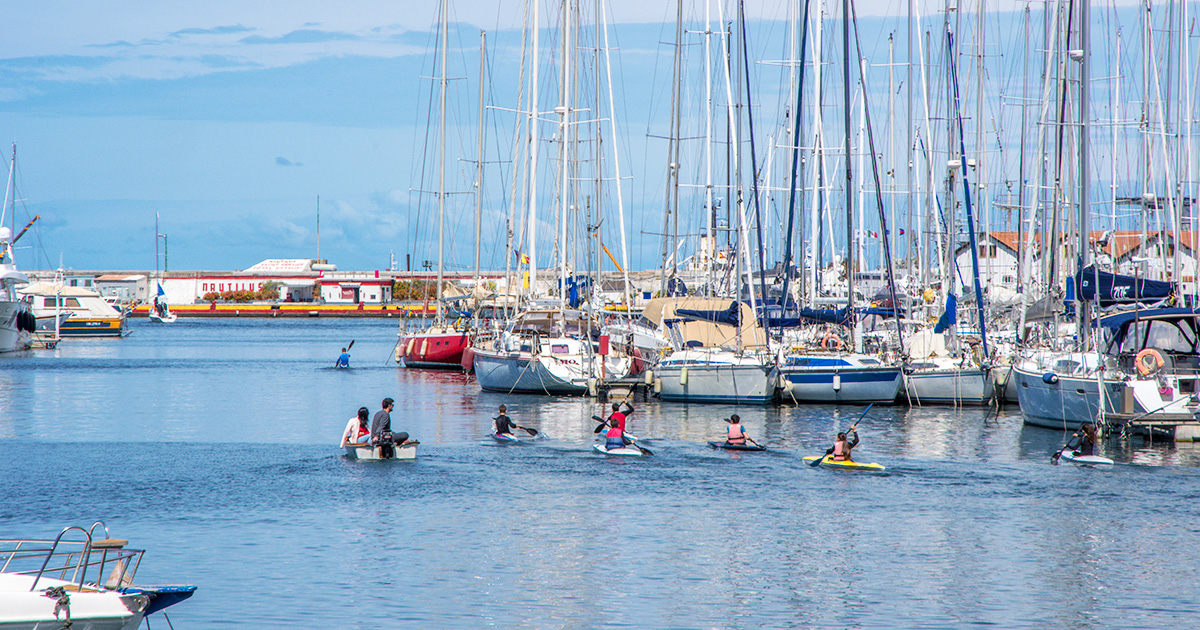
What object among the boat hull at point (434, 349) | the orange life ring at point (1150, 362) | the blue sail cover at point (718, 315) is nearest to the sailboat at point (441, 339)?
the boat hull at point (434, 349)

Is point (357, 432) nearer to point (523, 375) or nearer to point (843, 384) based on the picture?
point (523, 375)

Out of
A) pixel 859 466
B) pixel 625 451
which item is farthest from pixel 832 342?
pixel 859 466

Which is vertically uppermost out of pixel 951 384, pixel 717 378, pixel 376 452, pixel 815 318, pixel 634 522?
pixel 815 318

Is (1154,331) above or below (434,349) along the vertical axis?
above

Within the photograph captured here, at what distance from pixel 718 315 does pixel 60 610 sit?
35.7 m

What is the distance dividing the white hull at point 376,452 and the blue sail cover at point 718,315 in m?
17.0

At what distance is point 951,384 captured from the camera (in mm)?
45500

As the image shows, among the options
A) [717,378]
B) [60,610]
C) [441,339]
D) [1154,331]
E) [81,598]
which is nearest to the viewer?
[60,610]

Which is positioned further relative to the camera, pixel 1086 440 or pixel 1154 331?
pixel 1154 331

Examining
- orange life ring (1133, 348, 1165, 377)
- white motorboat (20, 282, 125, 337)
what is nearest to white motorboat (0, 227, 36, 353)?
white motorboat (20, 282, 125, 337)

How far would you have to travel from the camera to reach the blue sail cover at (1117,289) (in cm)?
3709

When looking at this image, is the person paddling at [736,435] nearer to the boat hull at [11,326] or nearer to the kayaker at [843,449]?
the kayaker at [843,449]

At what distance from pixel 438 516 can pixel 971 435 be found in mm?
20361

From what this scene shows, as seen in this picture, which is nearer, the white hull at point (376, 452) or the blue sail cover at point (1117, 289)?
the white hull at point (376, 452)
